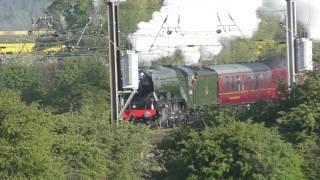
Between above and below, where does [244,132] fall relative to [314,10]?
below

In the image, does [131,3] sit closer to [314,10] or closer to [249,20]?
[249,20]

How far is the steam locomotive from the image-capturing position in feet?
127

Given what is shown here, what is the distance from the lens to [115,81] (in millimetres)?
24438

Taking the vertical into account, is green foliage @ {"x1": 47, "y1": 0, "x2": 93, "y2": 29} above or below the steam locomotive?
above

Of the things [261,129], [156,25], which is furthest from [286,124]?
[156,25]

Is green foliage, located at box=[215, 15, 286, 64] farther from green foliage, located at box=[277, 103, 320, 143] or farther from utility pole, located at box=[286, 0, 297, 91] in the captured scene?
green foliage, located at box=[277, 103, 320, 143]

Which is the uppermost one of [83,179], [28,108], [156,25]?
[156,25]

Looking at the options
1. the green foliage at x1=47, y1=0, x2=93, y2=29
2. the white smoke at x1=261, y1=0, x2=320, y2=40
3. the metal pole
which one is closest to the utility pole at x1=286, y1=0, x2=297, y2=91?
the metal pole

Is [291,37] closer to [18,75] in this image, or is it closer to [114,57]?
[114,57]

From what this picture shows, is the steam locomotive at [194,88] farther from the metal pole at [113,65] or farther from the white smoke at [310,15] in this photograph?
the metal pole at [113,65]

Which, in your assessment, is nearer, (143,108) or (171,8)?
(143,108)

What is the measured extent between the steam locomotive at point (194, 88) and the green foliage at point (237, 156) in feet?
55.1

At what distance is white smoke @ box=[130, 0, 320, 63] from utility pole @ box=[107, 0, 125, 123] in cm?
1636

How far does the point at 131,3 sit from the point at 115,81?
40.5m
